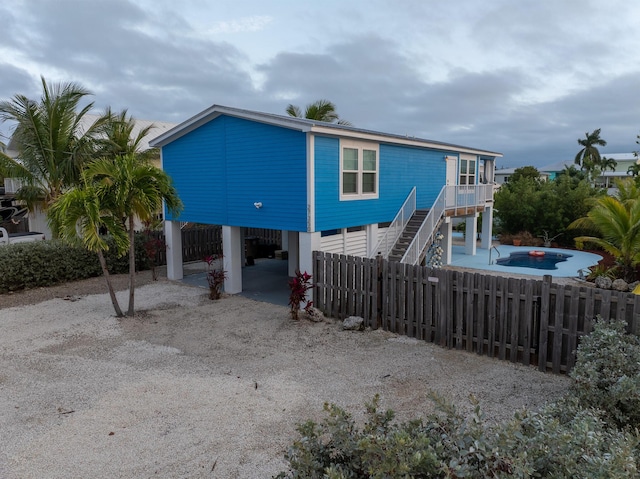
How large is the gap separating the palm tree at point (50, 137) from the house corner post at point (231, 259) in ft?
21.0

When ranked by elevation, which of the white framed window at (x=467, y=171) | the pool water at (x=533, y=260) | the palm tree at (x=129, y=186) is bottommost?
the pool water at (x=533, y=260)

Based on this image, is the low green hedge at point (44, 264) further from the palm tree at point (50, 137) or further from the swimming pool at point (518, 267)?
the swimming pool at point (518, 267)

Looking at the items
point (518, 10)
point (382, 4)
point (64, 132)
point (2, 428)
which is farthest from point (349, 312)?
point (64, 132)

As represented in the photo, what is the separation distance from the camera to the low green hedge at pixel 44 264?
12625 mm

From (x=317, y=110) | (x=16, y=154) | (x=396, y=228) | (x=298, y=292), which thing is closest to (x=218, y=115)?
(x=298, y=292)

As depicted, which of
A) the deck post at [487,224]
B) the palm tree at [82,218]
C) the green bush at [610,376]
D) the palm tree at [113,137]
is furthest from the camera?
the deck post at [487,224]

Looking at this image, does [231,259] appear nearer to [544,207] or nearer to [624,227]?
[624,227]

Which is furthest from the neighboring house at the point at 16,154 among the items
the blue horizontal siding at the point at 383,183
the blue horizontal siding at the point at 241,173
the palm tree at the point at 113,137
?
the blue horizontal siding at the point at 383,183

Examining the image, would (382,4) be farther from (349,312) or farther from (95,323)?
(95,323)

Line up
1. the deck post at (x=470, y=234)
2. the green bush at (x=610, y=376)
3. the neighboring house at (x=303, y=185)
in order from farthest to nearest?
the deck post at (x=470, y=234) < the neighboring house at (x=303, y=185) < the green bush at (x=610, y=376)

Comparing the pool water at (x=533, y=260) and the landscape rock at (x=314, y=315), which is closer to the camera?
the landscape rock at (x=314, y=315)

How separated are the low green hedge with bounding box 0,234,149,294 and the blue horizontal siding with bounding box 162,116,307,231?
353 cm

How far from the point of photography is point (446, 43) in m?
15.1

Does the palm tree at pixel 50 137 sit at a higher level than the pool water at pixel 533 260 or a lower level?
higher
